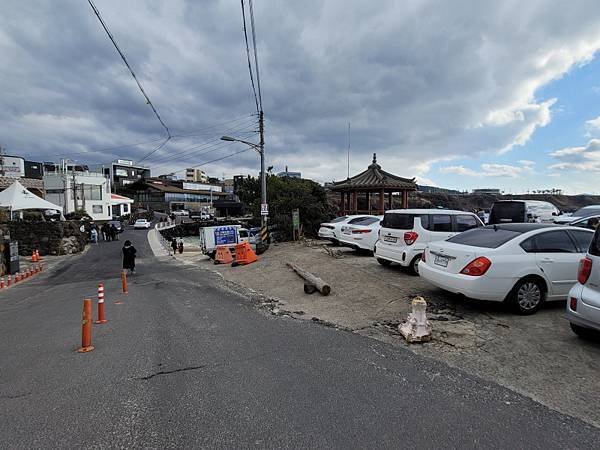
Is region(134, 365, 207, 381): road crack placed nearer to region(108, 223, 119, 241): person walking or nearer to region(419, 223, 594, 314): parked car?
region(419, 223, 594, 314): parked car

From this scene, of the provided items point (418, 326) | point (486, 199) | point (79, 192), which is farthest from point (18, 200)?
point (486, 199)

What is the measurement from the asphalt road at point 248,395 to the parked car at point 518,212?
13497 mm

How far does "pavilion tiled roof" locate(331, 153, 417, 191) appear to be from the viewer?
21.0 meters

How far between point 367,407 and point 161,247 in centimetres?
2547

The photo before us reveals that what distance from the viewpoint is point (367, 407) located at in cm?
316

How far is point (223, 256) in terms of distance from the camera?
54.2 feet

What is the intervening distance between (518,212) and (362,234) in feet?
28.6

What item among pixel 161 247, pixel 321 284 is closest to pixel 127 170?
pixel 161 247

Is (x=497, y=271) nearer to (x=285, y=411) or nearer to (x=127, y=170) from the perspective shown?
(x=285, y=411)

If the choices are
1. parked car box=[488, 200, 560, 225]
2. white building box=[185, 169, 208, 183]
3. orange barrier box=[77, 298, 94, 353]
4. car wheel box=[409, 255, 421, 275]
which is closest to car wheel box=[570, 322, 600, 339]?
car wheel box=[409, 255, 421, 275]

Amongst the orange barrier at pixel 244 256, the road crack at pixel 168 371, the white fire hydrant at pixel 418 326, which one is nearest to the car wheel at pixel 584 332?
the white fire hydrant at pixel 418 326

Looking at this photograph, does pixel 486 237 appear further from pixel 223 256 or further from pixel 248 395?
pixel 223 256

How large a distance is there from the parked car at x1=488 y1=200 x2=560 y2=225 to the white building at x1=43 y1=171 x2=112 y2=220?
45.8 metres

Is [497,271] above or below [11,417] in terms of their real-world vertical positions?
above
